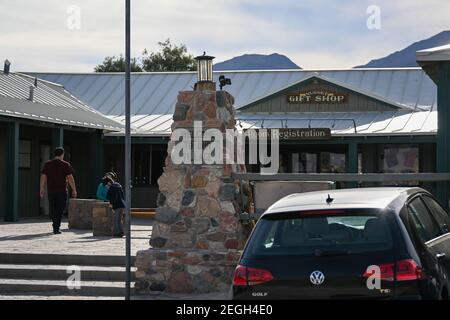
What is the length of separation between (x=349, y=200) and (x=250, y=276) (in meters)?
1.08

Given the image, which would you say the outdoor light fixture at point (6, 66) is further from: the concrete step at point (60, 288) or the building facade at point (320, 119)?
the concrete step at point (60, 288)

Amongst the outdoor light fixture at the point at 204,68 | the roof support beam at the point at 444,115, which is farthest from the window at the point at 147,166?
the roof support beam at the point at 444,115

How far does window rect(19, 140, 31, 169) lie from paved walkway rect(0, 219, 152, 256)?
5252 mm

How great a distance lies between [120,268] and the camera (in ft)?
34.6

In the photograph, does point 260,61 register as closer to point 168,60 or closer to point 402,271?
point 168,60

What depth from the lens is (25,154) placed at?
2216 centimetres

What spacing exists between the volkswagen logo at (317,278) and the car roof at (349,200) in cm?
64

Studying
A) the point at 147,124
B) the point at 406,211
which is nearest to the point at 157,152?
the point at 147,124

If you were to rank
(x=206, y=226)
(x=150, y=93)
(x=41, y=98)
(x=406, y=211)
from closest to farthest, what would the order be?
(x=406, y=211) < (x=206, y=226) < (x=41, y=98) < (x=150, y=93)

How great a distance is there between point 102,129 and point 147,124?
2.55 metres

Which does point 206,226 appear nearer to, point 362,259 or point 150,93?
point 362,259

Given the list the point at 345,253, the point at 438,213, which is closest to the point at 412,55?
the point at 438,213

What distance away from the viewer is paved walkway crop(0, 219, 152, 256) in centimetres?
1155

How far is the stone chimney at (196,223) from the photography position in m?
9.91
